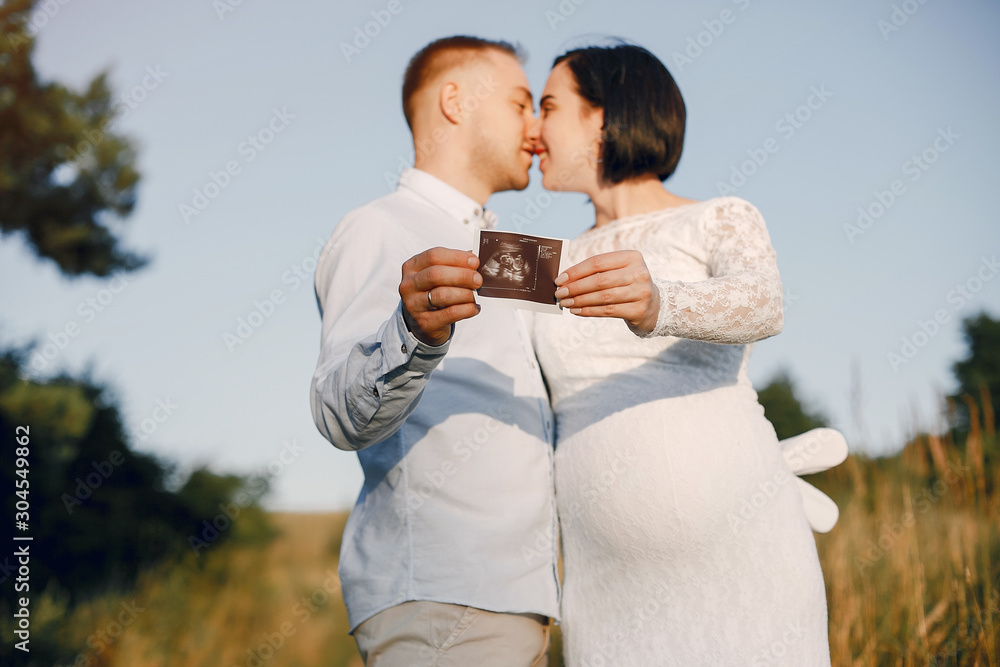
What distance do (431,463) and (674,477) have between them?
0.85 meters

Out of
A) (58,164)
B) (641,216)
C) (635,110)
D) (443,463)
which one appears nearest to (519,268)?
(443,463)

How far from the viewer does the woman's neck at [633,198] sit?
3051 millimetres

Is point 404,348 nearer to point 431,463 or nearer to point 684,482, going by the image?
point 431,463

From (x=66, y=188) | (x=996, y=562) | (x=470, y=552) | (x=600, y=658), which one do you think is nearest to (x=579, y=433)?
(x=470, y=552)

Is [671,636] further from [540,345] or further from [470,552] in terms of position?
[540,345]

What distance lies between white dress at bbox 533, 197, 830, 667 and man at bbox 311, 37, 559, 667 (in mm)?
177

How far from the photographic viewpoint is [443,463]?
7.84ft

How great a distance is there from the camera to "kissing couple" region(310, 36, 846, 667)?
86.7 inches

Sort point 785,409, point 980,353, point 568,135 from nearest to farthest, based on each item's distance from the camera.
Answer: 1. point 568,135
2. point 785,409
3. point 980,353

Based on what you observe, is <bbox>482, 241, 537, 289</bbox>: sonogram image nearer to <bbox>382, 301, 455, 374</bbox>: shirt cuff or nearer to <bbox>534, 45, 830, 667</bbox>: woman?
<bbox>382, 301, 455, 374</bbox>: shirt cuff

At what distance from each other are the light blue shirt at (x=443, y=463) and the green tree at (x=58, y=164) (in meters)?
6.91

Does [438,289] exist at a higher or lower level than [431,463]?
higher

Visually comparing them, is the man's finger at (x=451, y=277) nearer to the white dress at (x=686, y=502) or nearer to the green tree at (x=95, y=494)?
the white dress at (x=686, y=502)

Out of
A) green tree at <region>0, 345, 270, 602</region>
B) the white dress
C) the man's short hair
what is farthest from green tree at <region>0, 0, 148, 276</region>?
the white dress
